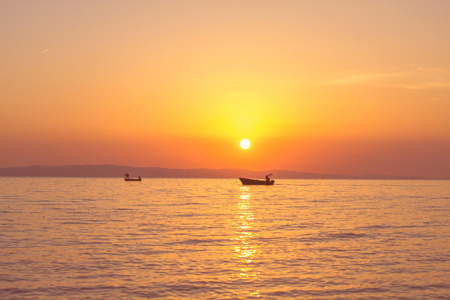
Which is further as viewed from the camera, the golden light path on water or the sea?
the golden light path on water

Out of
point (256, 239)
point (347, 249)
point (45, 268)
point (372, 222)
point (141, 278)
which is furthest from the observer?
point (372, 222)

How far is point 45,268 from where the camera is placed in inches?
793

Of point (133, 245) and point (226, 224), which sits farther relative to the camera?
point (226, 224)

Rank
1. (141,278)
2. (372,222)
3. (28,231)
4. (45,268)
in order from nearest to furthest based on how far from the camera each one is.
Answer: (141,278)
(45,268)
(28,231)
(372,222)

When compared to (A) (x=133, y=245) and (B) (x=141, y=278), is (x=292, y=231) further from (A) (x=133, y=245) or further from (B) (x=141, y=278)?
(B) (x=141, y=278)

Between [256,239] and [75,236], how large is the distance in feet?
40.9

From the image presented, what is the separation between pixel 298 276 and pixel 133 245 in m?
11.8

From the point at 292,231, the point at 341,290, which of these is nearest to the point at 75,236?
the point at 292,231

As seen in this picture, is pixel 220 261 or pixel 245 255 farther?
pixel 245 255

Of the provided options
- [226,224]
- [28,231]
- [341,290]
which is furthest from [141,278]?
[226,224]

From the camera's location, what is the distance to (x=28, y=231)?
32.9m

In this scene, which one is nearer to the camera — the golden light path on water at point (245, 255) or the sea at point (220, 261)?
the sea at point (220, 261)

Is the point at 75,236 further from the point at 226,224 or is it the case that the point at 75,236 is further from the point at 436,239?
the point at 436,239

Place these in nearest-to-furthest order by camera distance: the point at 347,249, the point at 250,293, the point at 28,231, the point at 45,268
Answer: the point at 250,293 → the point at 45,268 → the point at 347,249 → the point at 28,231
